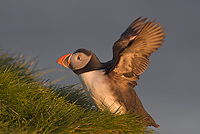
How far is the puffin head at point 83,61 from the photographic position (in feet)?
15.2

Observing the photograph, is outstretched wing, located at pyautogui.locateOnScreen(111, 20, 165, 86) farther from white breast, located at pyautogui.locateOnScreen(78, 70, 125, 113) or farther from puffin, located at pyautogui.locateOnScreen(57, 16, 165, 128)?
white breast, located at pyautogui.locateOnScreen(78, 70, 125, 113)

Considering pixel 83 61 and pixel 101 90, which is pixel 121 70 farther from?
pixel 83 61

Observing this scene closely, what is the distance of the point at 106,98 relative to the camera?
443 cm

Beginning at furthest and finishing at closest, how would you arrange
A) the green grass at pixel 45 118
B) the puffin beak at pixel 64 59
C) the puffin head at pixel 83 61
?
the puffin beak at pixel 64 59 → the puffin head at pixel 83 61 → the green grass at pixel 45 118

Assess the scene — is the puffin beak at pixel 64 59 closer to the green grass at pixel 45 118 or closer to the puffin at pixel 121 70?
the puffin at pixel 121 70

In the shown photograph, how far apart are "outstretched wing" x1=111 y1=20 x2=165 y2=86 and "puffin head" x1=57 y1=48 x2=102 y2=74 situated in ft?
1.33

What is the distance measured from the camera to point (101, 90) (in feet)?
14.5

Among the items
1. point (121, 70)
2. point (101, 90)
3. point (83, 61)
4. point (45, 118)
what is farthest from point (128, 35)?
point (45, 118)

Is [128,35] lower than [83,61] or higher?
higher

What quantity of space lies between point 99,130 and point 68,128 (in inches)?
21.4

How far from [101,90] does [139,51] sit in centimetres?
101

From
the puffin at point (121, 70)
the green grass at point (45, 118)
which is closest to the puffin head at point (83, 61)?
the puffin at point (121, 70)

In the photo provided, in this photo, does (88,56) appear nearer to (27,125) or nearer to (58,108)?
(58,108)

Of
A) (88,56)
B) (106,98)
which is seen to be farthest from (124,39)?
(106,98)
